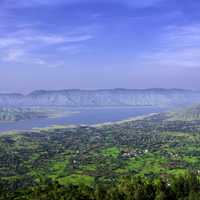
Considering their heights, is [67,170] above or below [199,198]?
below

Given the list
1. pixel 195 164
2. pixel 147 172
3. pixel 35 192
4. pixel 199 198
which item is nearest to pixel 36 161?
pixel 147 172

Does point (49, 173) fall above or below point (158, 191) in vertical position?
below

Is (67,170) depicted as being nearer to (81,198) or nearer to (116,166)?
(116,166)

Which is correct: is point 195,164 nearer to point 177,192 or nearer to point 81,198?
point 177,192

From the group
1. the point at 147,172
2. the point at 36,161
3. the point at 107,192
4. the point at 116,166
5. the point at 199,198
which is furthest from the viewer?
the point at 36,161

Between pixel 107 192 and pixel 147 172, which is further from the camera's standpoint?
pixel 147 172

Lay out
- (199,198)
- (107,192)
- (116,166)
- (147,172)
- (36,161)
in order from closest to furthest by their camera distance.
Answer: (199,198)
(107,192)
(147,172)
(116,166)
(36,161)

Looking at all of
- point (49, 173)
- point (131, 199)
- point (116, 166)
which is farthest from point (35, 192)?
point (116, 166)

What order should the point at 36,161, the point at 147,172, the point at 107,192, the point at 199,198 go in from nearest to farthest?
1. the point at 199,198
2. the point at 107,192
3. the point at 147,172
4. the point at 36,161

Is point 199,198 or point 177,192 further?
point 177,192

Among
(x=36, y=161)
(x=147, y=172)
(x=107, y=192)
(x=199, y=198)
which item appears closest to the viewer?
(x=199, y=198)
